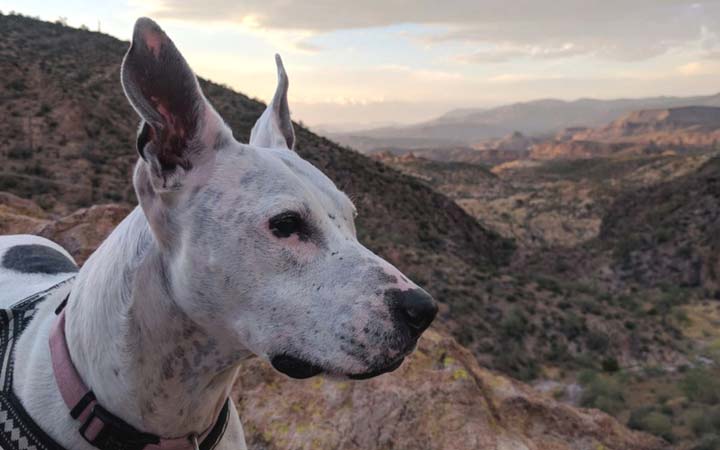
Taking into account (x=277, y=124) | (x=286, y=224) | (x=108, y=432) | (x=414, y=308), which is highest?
(x=277, y=124)

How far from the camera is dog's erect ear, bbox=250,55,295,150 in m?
2.59

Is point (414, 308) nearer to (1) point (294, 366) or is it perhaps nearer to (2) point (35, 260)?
(1) point (294, 366)

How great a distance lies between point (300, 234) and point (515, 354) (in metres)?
11.9

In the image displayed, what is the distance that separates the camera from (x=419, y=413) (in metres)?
3.83

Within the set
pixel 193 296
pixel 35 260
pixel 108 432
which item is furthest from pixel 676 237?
pixel 108 432

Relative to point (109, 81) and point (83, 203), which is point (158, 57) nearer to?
point (83, 203)

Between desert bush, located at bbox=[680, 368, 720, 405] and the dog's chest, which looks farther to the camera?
desert bush, located at bbox=[680, 368, 720, 405]

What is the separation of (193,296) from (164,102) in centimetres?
63

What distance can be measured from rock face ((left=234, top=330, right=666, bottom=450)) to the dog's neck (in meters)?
1.86

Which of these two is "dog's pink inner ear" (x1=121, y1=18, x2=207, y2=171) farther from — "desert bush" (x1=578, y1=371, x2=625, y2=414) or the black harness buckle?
"desert bush" (x1=578, y1=371, x2=625, y2=414)

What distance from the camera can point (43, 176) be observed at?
15344 mm

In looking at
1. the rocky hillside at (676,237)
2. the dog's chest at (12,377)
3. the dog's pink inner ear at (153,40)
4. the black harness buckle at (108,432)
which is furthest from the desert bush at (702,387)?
the dog's pink inner ear at (153,40)

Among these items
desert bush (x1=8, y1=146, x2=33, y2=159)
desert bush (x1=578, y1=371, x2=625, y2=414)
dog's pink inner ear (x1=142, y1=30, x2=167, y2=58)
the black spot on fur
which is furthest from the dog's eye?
desert bush (x1=8, y1=146, x2=33, y2=159)

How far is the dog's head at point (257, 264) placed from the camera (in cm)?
181
